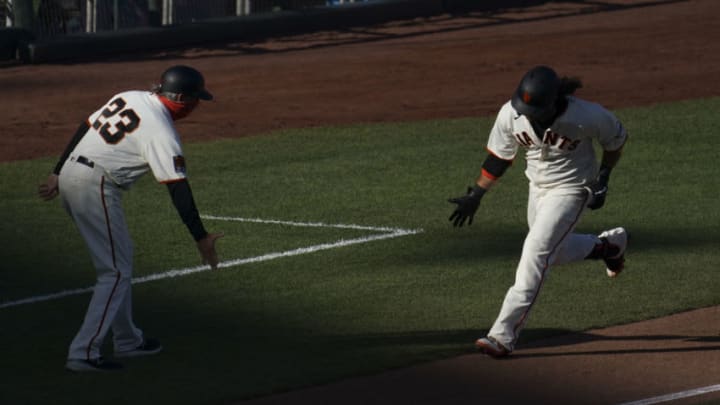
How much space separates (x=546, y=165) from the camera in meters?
8.27

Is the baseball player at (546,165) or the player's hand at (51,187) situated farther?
the player's hand at (51,187)

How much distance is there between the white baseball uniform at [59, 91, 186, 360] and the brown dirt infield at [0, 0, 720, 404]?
9.30 metres

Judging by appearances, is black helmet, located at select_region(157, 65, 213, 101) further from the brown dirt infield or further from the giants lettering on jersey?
the brown dirt infield

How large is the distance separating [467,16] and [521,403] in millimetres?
21763

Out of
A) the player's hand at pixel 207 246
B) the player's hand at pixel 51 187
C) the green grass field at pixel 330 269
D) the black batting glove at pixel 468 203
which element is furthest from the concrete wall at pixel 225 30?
the player's hand at pixel 207 246

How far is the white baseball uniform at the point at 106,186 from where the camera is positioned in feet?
25.9

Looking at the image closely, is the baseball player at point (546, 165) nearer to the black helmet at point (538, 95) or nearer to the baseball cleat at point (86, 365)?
the black helmet at point (538, 95)

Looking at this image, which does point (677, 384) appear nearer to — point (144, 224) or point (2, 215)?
point (144, 224)

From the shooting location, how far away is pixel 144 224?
12.7 meters

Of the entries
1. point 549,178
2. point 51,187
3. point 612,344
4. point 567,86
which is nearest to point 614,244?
point 612,344

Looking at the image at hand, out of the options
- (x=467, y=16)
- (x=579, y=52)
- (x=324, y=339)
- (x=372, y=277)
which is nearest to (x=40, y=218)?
(x=372, y=277)

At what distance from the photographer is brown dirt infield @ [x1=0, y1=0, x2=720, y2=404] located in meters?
19.4

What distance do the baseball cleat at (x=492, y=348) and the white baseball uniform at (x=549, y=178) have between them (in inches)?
1.2

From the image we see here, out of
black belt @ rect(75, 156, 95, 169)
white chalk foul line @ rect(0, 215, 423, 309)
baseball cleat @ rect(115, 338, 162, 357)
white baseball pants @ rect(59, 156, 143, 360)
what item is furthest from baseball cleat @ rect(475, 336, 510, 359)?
white chalk foul line @ rect(0, 215, 423, 309)
